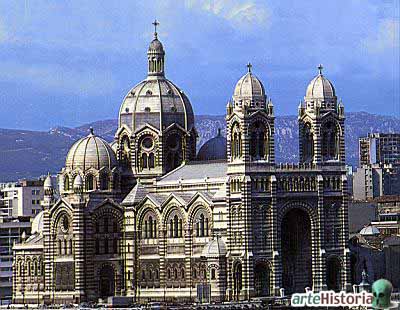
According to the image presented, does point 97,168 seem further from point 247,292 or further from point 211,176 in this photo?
point 247,292

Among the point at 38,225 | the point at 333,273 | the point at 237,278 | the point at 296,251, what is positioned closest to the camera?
the point at 237,278

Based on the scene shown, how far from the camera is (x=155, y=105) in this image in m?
102

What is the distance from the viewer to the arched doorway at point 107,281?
98.7 metres

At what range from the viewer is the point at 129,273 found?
9850 centimetres

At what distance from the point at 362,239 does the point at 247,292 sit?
31.2m

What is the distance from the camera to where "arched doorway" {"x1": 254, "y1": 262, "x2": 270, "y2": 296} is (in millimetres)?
90250

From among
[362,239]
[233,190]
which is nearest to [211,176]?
[233,190]

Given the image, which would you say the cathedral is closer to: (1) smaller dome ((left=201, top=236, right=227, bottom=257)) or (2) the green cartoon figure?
(1) smaller dome ((left=201, top=236, right=227, bottom=257))

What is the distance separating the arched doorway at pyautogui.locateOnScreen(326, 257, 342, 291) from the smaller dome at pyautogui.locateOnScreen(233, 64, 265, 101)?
41.8ft

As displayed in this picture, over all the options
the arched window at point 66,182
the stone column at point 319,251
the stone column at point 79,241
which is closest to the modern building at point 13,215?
the arched window at point 66,182

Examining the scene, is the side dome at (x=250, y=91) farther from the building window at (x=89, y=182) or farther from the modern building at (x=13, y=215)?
the modern building at (x=13, y=215)

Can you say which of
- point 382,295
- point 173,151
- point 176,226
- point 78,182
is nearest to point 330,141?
point 176,226

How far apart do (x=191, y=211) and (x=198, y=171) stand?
5196 mm

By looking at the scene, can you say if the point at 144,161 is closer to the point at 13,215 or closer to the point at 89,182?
the point at 89,182
